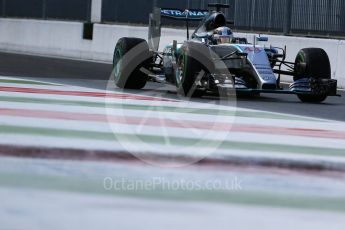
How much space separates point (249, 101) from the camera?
38.8 ft

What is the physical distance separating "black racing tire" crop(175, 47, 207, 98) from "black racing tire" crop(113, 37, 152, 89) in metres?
1.08

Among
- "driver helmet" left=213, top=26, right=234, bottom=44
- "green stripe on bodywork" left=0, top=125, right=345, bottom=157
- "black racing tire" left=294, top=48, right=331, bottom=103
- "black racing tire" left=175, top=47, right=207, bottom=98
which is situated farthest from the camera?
"driver helmet" left=213, top=26, right=234, bottom=44

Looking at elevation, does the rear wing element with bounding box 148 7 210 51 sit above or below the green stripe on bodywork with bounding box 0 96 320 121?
above

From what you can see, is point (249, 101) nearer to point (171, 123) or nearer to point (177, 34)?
point (171, 123)

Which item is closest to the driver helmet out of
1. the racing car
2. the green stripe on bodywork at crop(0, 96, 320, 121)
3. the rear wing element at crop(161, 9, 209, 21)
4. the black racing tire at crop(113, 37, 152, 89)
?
the racing car

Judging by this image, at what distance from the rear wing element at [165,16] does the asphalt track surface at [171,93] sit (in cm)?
76

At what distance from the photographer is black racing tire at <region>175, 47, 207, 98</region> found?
1150 centimetres

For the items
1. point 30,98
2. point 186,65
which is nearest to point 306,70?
point 186,65

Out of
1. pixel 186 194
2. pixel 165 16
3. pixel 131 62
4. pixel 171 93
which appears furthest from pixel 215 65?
pixel 186 194

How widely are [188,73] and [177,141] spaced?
451 cm

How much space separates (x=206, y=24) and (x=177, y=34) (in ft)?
27.8

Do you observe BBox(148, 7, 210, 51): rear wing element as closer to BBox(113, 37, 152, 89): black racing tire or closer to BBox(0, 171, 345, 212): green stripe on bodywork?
BBox(113, 37, 152, 89): black racing tire

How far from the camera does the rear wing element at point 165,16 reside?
513 inches

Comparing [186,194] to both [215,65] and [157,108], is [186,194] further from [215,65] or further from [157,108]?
[215,65]
